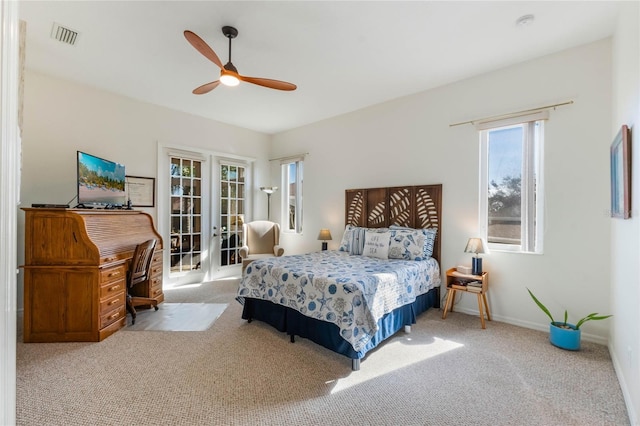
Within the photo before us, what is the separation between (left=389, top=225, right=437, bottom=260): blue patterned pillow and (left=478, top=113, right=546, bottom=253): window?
0.64 meters

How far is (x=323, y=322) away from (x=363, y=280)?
518mm

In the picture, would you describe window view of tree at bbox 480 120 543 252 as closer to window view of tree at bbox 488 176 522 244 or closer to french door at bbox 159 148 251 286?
window view of tree at bbox 488 176 522 244

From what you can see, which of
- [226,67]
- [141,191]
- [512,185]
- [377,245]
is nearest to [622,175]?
[512,185]

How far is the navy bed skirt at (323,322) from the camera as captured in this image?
2396mm

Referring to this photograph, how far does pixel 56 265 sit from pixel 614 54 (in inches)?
217

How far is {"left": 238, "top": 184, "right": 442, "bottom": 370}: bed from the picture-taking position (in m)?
2.35

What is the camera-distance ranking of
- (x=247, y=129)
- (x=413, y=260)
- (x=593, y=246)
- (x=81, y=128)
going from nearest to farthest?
1. (x=593, y=246)
2. (x=413, y=260)
3. (x=81, y=128)
4. (x=247, y=129)

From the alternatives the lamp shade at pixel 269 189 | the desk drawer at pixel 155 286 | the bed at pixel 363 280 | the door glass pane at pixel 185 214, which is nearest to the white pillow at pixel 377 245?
the bed at pixel 363 280

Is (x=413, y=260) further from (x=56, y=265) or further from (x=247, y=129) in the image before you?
(x=247, y=129)

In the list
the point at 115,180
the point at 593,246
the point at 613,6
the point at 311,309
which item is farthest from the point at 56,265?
the point at 613,6

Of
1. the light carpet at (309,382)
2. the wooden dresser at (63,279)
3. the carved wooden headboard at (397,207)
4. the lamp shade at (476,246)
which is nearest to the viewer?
the light carpet at (309,382)

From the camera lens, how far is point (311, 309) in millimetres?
2541

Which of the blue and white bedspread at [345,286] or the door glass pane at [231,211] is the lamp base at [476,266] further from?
the door glass pane at [231,211]

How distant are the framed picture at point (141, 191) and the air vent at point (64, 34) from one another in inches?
73.4
